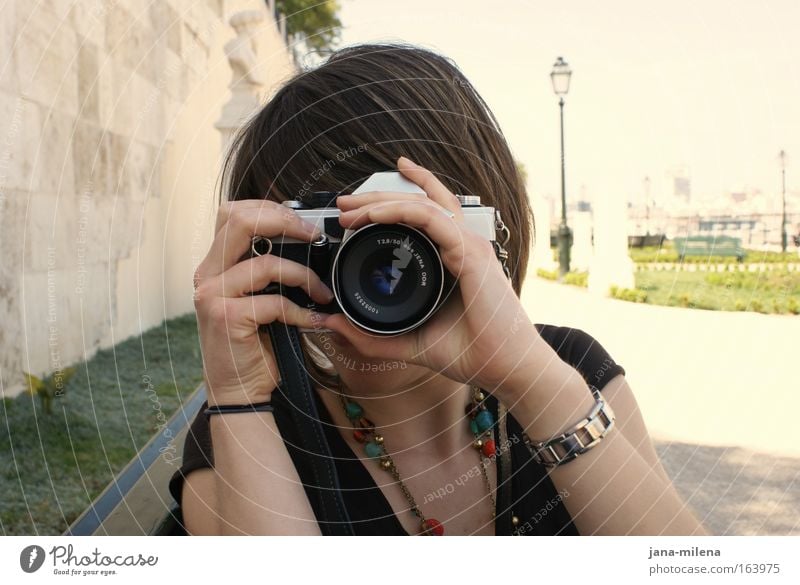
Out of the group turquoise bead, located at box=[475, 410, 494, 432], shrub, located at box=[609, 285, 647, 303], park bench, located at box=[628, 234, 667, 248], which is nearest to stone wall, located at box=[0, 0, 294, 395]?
turquoise bead, located at box=[475, 410, 494, 432]

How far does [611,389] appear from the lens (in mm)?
787

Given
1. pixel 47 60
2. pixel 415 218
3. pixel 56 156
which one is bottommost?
pixel 415 218

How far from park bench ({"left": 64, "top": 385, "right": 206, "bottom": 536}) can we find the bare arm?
0.39m

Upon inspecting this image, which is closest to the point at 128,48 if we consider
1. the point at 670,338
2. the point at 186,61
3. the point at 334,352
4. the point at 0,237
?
the point at 186,61

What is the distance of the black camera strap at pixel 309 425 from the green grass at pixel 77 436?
1.95 feet

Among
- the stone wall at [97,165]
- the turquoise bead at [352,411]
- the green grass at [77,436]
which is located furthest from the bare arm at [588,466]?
the green grass at [77,436]

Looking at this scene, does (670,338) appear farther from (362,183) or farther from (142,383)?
(362,183)

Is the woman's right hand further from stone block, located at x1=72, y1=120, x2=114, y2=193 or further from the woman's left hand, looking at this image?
stone block, located at x1=72, y1=120, x2=114, y2=193

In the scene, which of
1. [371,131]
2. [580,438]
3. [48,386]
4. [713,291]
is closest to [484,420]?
[580,438]

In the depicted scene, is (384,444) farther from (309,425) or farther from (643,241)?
(643,241)

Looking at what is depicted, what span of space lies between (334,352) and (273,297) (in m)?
0.09

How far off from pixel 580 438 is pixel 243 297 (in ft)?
0.97

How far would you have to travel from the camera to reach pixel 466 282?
593 mm

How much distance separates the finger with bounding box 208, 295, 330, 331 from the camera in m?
0.63
